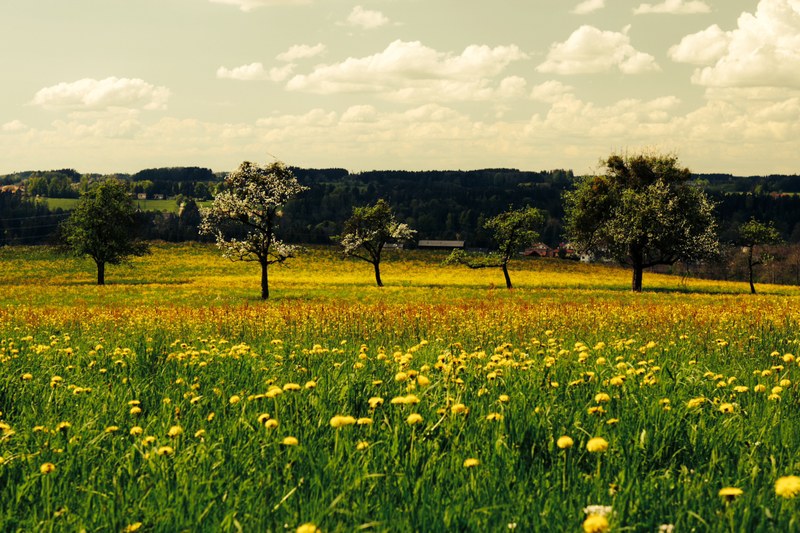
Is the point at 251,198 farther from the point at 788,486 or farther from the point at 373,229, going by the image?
the point at 788,486

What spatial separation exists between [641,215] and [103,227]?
51.5 meters

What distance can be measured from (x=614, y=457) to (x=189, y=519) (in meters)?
2.85

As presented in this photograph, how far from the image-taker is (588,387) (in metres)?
5.94

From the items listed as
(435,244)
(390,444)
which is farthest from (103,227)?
(435,244)

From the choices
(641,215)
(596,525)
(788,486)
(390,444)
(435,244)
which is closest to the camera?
(596,525)

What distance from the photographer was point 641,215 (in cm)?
4775

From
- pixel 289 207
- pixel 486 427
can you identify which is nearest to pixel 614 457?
pixel 486 427

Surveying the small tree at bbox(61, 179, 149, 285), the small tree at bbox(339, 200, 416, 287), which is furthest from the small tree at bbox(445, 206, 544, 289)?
the small tree at bbox(61, 179, 149, 285)

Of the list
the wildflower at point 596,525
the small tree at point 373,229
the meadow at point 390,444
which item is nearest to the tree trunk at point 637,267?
the small tree at point 373,229

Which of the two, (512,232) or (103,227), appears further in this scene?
(103,227)

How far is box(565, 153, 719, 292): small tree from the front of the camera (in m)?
48.1

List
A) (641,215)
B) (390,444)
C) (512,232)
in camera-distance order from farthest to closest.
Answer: (512,232) < (641,215) < (390,444)

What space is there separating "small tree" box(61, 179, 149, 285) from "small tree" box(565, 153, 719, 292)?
44.9 m

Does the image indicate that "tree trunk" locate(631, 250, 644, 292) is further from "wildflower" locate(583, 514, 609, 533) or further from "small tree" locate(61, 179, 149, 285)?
"wildflower" locate(583, 514, 609, 533)
